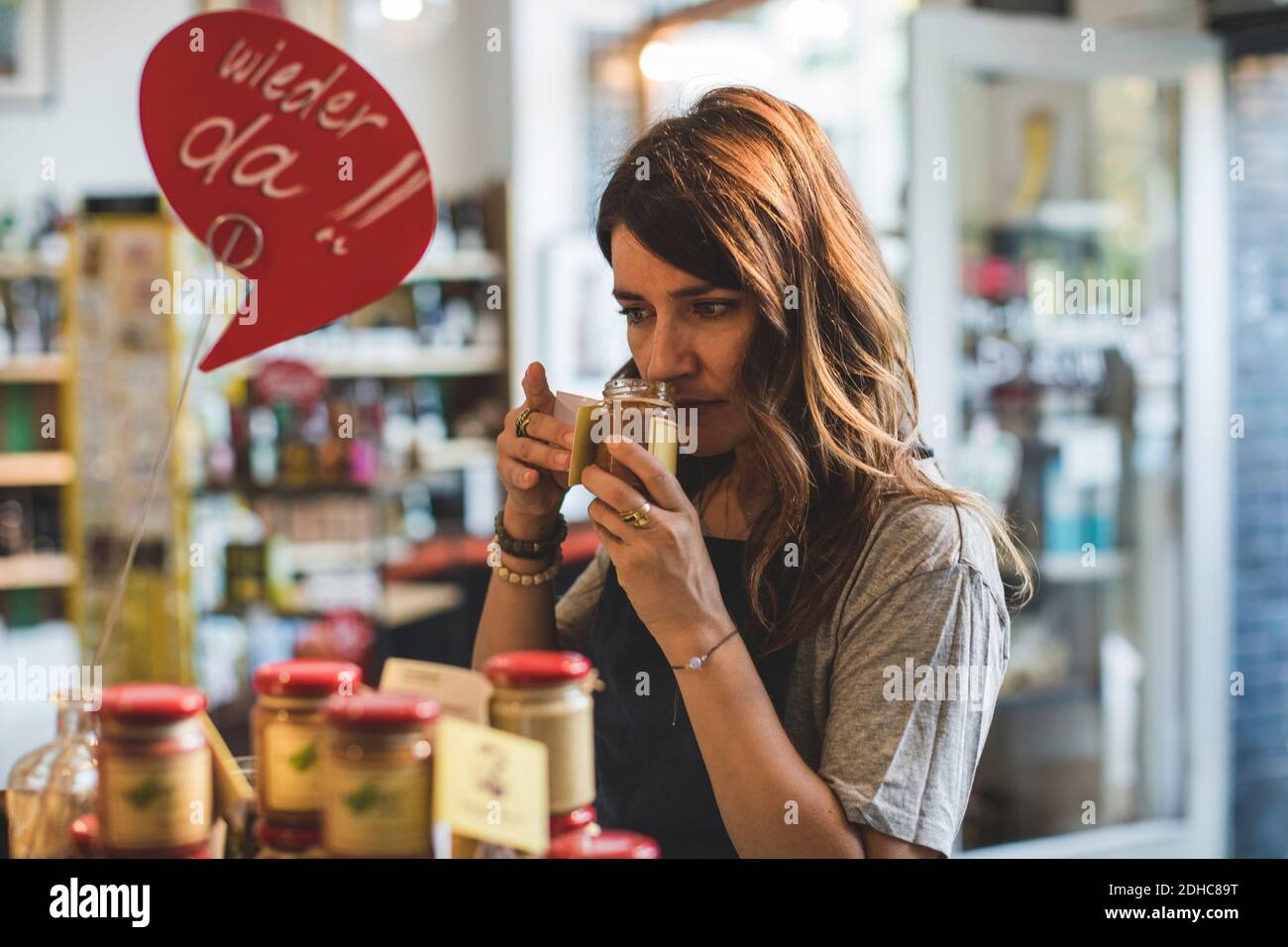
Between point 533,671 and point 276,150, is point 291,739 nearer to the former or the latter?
point 533,671

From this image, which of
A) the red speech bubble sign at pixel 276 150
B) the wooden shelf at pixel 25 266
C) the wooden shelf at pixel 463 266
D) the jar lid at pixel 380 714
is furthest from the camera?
the wooden shelf at pixel 463 266

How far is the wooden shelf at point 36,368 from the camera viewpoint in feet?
14.2

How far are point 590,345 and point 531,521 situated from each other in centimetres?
420

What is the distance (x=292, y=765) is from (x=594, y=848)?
0.81ft

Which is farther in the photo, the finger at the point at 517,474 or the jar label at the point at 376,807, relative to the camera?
the finger at the point at 517,474

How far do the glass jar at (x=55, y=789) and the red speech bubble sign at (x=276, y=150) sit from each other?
0.37 meters

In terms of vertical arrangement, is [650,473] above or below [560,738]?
above

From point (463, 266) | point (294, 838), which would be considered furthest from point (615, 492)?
point (463, 266)

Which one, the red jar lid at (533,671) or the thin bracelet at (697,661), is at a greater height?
the red jar lid at (533,671)

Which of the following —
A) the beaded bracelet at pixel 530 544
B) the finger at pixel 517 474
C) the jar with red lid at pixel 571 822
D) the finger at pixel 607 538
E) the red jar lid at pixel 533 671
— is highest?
the finger at pixel 517 474

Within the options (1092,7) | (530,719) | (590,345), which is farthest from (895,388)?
(590,345)

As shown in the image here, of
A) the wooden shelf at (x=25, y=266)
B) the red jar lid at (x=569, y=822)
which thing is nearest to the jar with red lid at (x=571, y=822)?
the red jar lid at (x=569, y=822)

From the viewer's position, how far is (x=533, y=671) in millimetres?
914

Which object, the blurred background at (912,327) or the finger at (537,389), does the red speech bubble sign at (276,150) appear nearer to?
the finger at (537,389)
